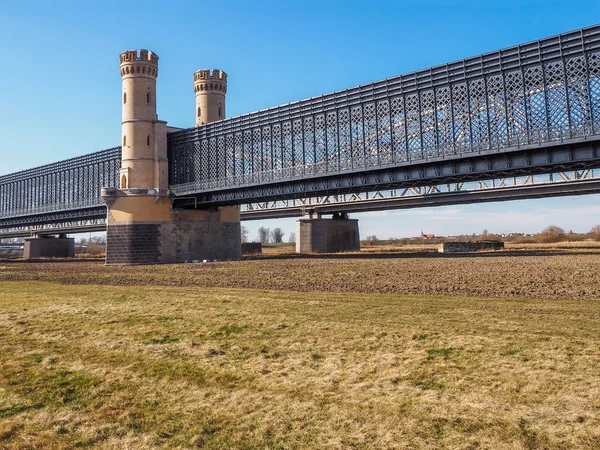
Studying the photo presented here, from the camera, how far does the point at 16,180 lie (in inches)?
3716

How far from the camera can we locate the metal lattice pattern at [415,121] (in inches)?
1264

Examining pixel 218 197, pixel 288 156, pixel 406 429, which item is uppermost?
pixel 288 156

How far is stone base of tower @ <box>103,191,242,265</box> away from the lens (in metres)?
49.6

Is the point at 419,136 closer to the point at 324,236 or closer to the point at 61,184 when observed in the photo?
the point at 324,236

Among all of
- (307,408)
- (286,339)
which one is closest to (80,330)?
(286,339)

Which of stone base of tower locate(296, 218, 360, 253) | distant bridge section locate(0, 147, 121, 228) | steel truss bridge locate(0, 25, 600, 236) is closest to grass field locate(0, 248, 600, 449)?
steel truss bridge locate(0, 25, 600, 236)

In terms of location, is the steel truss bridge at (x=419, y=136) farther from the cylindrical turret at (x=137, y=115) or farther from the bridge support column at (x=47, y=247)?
the bridge support column at (x=47, y=247)

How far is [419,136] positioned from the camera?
129 ft

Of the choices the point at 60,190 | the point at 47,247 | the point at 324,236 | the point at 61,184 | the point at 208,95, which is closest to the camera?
the point at 208,95

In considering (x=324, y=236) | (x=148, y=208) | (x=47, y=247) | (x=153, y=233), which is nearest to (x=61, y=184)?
Answer: (x=47, y=247)

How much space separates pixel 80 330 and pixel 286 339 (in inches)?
209

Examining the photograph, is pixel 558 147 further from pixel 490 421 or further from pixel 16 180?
pixel 16 180

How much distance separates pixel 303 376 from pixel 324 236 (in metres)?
70.2

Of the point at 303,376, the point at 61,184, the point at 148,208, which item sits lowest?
the point at 303,376
